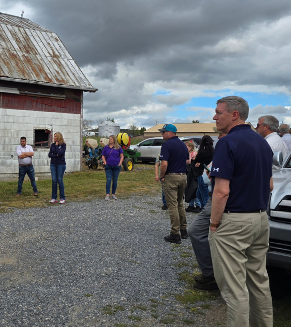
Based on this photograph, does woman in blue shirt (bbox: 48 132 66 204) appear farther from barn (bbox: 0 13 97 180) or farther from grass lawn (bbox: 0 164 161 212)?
barn (bbox: 0 13 97 180)

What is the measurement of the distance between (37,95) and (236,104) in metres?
13.6

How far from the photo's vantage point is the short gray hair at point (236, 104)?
2.81 metres

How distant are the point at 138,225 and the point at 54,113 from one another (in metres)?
9.80

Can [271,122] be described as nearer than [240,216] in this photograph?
No

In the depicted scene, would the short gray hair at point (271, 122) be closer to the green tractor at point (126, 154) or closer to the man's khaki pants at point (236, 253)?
the man's khaki pants at point (236, 253)

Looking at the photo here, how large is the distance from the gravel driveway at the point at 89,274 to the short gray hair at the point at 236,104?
202 cm

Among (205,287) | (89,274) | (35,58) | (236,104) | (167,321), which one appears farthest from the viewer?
(35,58)

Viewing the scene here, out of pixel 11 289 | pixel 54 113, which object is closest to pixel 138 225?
pixel 11 289

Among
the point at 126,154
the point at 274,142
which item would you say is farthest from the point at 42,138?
the point at 274,142

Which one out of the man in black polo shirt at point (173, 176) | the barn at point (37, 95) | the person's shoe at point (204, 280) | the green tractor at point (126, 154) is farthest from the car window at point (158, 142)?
the person's shoe at point (204, 280)

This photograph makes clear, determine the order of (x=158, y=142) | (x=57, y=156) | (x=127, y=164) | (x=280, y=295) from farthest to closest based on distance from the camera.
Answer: (x=158, y=142) → (x=127, y=164) → (x=57, y=156) → (x=280, y=295)

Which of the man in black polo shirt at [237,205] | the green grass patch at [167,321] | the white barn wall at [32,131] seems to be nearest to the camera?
the man in black polo shirt at [237,205]

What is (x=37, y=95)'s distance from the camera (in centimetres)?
1514

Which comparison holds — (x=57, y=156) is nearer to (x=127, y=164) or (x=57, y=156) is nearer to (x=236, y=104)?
(x=236, y=104)
